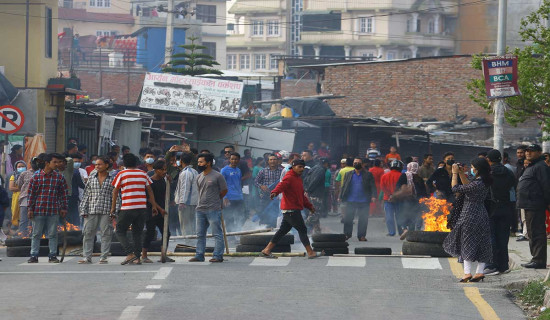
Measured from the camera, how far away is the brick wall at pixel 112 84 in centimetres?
6231

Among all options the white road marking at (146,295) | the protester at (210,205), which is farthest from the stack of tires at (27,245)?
the white road marking at (146,295)

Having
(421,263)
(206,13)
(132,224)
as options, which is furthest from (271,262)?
(206,13)

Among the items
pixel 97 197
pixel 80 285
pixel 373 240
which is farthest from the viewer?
pixel 373 240

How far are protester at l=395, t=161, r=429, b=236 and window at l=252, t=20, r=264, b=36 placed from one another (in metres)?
88.7

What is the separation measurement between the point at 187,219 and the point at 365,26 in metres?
83.9

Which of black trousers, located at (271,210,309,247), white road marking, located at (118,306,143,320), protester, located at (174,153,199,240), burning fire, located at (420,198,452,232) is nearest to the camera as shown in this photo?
white road marking, located at (118,306,143,320)

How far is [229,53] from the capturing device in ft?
372

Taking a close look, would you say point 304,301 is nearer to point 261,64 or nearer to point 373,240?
point 373,240

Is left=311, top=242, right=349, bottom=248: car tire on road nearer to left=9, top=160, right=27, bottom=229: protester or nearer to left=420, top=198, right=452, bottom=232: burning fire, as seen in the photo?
left=420, top=198, right=452, bottom=232: burning fire

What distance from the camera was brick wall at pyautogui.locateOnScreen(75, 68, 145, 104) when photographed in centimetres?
6231

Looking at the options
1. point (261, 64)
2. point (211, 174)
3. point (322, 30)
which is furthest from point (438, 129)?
point (261, 64)

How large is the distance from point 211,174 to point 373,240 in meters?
6.80

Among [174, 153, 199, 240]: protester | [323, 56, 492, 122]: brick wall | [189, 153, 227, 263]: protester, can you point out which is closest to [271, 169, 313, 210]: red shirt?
[189, 153, 227, 263]: protester

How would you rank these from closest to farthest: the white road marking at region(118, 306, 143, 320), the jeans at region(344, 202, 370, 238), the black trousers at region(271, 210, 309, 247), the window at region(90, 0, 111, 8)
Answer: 1. the white road marking at region(118, 306, 143, 320)
2. the black trousers at region(271, 210, 309, 247)
3. the jeans at region(344, 202, 370, 238)
4. the window at region(90, 0, 111, 8)
